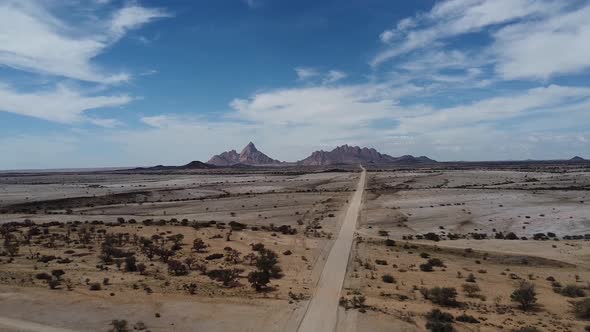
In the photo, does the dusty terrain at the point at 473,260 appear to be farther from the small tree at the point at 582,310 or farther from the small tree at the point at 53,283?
the small tree at the point at 53,283

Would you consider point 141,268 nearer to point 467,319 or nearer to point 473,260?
point 467,319

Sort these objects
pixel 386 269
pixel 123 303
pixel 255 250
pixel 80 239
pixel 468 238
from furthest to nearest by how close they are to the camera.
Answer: pixel 468 238 → pixel 80 239 → pixel 255 250 → pixel 386 269 → pixel 123 303

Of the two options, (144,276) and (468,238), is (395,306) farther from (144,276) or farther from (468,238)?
(468,238)

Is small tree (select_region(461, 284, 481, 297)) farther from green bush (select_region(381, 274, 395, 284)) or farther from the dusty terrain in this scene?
green bush (select_region(381, 274, 395, 284))

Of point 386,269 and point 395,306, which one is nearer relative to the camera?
point 395,306

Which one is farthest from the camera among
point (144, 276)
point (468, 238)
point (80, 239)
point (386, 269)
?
point (468, 238)

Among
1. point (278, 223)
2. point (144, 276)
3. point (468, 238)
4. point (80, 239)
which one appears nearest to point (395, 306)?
point (144, 276)

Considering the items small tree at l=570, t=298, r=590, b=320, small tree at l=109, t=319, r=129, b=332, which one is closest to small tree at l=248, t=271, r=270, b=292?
small tree at l=109, t=319, r=129, b=332

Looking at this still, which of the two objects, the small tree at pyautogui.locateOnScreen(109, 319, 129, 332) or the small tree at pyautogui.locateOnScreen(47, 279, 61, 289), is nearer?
the small tree at pyautogui.locateOnScreen(109, 319, 129, 332)

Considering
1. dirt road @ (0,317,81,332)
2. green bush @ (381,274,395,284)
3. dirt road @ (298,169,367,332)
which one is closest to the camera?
dirt road @ (0,317,81,332)
